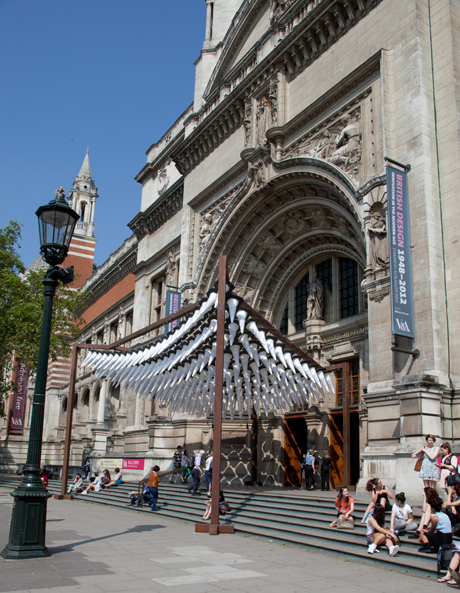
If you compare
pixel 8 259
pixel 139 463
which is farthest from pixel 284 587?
pixel 8 259

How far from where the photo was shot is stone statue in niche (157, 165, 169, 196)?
33.3 meters

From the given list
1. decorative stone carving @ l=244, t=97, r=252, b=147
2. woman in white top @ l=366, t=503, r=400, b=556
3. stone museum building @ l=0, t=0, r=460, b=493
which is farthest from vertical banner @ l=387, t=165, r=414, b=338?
decorative stone carving @ l=244, t=97, r=252, b=147

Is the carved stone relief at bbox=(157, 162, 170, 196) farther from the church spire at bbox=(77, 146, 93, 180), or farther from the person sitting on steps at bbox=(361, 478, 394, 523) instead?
the church spire at bbox=(77, 146, 93, 180)

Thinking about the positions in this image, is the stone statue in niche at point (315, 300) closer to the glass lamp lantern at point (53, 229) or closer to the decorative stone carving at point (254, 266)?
the decorative stone carving at point (254, 266)

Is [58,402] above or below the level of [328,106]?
below

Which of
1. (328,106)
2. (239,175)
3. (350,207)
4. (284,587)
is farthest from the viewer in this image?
(239,175)

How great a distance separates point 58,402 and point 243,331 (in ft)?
137

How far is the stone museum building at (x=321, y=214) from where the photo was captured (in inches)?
544

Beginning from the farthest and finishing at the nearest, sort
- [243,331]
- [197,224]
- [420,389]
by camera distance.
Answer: [197,224] → [243,331] → [420,389]

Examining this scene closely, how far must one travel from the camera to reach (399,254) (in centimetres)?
1393

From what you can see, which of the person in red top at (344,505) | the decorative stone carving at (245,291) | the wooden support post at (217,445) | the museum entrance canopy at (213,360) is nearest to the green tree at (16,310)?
the decorative stone carving at (245,291)

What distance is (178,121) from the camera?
32.6 metres

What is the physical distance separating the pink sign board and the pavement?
12.9m

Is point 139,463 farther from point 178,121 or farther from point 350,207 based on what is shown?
point 178,121
